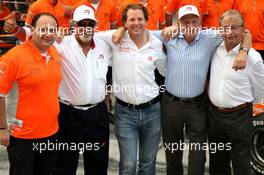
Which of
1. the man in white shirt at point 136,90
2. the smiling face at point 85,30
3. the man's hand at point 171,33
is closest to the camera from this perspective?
the smiling face at point 85,30

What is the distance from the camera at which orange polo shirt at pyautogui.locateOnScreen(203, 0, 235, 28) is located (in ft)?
19.6

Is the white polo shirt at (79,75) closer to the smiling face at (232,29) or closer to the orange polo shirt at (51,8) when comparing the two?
the smiling face at (232,29)

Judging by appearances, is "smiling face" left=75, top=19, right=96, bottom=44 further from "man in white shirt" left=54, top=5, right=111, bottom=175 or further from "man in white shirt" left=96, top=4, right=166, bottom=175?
"man in white shirt" left=96, top=4, right=166, bottom=175

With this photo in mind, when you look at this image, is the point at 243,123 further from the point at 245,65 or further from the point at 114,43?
the point at 114,43

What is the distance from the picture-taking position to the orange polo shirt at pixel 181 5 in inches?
237

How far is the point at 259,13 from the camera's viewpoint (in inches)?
237

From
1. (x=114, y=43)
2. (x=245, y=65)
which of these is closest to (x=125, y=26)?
(x=114, y=43)

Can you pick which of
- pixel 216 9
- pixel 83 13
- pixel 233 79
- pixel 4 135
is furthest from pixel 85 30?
pixel 216 9

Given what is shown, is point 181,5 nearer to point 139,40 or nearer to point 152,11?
point 152,11

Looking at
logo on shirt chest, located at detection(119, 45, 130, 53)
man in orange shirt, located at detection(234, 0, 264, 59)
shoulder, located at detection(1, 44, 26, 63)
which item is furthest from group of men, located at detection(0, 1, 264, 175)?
man in orange shirt, located at detection(234, 0, 264, 59)

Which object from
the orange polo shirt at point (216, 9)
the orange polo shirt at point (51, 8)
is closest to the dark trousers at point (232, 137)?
the orange polo shirt at point (216, 9)

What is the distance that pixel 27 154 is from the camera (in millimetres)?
3758

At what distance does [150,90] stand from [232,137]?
95 centimetres

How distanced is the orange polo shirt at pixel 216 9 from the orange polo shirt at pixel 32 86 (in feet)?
9.37
